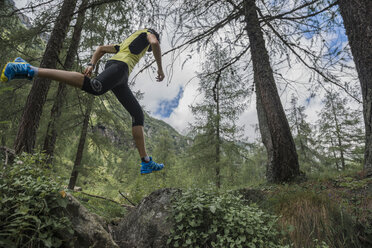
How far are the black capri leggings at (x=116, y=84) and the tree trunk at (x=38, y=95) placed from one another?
1663 millimetres

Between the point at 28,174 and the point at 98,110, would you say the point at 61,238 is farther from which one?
the point at 98,110

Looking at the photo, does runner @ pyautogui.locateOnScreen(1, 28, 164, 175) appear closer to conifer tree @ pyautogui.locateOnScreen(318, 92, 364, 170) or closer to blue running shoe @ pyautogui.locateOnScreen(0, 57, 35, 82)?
blue running shoe @ pyautogui.locateOnScreen(0, 57, 35, 82)

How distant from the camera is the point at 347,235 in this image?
2.12m

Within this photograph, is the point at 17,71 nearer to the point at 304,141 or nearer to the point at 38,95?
the point at 38,95

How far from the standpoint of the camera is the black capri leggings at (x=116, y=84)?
1.98 meters

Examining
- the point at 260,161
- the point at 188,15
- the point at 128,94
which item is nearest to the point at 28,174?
the point at 128,94

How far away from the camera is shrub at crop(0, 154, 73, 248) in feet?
4.25

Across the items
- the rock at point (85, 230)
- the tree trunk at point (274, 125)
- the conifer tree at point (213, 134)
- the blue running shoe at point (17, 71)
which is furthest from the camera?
the conifer tree at point (213, 134)

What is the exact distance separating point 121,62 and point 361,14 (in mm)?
3476

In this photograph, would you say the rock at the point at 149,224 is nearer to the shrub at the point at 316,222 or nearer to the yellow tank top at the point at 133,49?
the shrub at the point at 316,222

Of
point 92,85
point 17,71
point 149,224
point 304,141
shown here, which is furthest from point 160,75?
point 304,141

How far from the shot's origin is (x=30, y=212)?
142 cm

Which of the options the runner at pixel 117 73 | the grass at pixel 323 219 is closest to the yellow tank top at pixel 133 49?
the runner at pixel 117 73

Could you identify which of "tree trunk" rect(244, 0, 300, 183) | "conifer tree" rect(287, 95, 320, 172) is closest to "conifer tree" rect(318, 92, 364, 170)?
"conifer tree" rect(287, 95, 320, 172)
